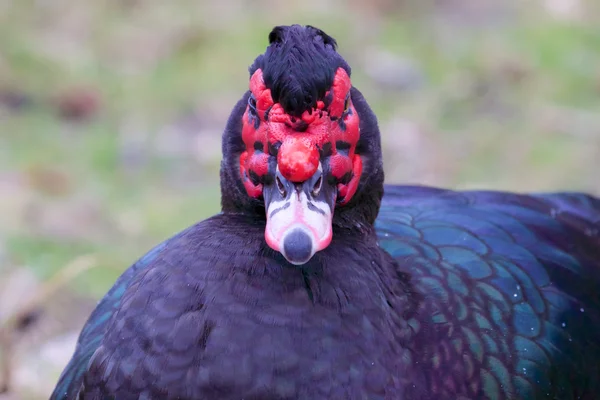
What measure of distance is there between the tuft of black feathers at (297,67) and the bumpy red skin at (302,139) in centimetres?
3

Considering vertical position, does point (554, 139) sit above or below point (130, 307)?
below

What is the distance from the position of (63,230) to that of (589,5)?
600 cm

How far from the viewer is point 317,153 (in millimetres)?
2459

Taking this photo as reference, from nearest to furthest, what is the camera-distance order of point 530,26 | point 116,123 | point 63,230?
point 63,230 < point 116,123 < point 530,26

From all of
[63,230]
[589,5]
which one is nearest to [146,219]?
[63,230]

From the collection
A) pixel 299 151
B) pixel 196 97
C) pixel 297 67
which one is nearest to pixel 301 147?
pixel 299 151

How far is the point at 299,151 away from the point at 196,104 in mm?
5661

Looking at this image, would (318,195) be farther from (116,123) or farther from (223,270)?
(116,123)

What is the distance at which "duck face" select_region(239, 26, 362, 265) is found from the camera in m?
2.37

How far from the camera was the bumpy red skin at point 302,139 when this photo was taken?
7.91 feet

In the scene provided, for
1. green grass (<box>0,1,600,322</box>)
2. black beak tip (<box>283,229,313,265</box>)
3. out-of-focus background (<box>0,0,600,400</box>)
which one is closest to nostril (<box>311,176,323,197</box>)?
black beak tip (<box>283,229,313,265</box>)

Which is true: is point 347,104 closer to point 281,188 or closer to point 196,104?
point 281,188

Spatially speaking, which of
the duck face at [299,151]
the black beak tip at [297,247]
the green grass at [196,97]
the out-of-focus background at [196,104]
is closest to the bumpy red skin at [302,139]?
the duck face at [299,151]

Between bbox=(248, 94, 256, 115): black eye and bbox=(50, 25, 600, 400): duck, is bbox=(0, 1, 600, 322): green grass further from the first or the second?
bbox=(248, 94, 256, 115): black eye
